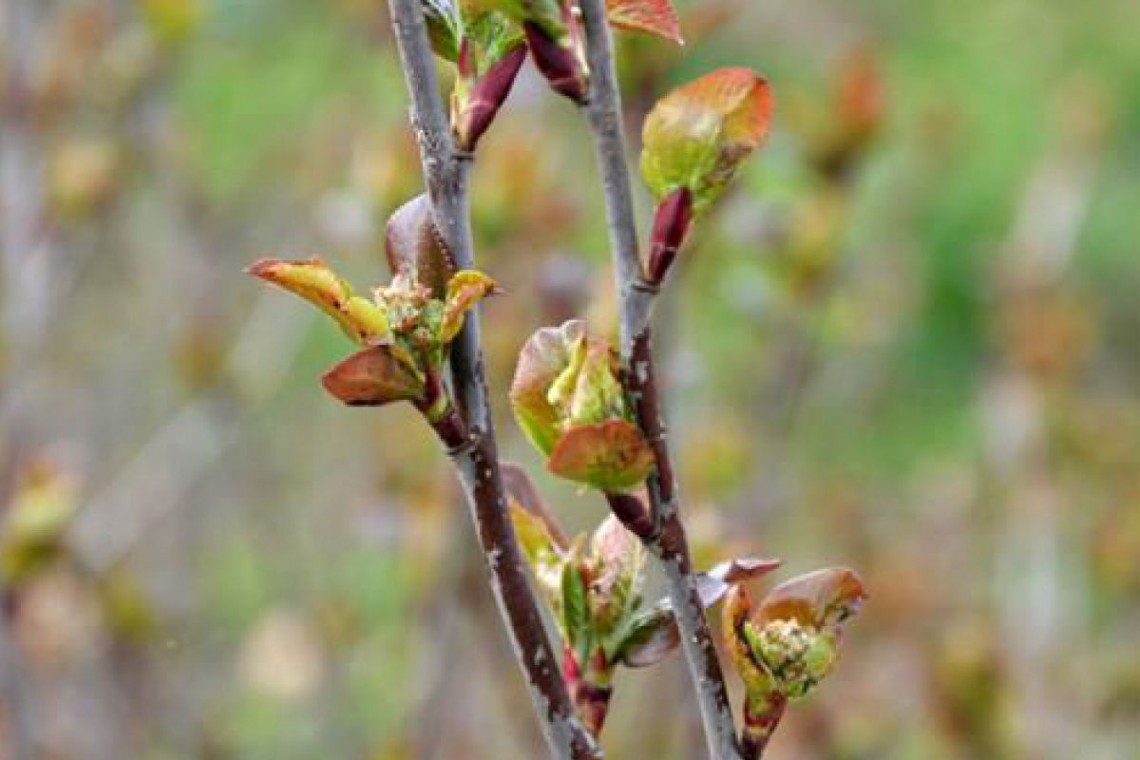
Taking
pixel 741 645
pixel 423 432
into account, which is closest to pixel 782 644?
pixel 741 645

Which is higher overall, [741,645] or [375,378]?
[375,378]

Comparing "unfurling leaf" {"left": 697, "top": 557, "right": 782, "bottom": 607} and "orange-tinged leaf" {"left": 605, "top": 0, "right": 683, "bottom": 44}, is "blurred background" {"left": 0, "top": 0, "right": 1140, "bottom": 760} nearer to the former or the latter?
"unfurling leaf" {"left": 697, "top": 557, "right": 782, "bottom": 607}

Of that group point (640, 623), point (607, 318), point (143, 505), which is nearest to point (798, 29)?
point (143, 505)

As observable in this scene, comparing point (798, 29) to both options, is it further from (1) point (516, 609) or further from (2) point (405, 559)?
(1) point (516, 609)

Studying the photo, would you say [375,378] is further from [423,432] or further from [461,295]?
[423,432]

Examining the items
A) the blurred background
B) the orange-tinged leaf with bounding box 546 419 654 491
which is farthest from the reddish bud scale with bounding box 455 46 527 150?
the blurred background
